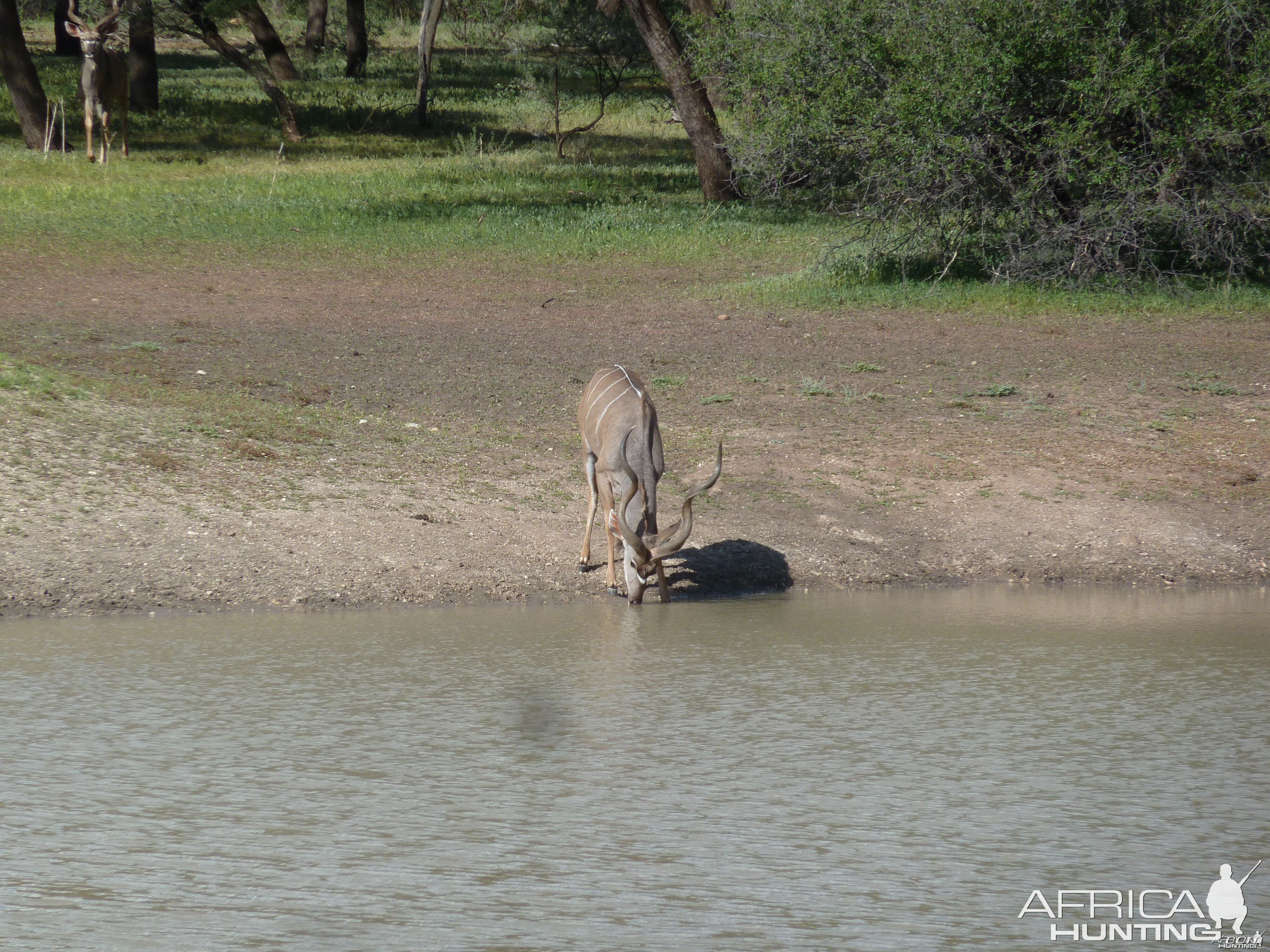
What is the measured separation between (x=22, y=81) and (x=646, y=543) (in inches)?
798

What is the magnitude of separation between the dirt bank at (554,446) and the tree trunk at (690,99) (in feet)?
26.1

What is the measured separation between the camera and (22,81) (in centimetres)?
2461

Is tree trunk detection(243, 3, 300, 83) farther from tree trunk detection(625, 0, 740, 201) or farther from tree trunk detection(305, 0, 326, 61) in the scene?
tree trunk detection(625, 0, 740, 201)

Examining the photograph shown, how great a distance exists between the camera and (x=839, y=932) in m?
4.19

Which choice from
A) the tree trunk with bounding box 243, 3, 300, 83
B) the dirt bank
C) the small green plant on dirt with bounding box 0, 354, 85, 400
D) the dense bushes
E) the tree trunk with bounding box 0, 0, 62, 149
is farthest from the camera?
the tree trunk with bounding box 243, 3, 300, 83

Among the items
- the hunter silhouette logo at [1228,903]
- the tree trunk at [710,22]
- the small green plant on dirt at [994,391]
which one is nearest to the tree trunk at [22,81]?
the tree trunk at [710,22]

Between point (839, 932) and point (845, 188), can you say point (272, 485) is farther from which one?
point (845, 188)

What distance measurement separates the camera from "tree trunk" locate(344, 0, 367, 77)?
40.0 meters

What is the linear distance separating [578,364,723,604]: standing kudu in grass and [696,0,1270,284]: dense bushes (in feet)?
28.4

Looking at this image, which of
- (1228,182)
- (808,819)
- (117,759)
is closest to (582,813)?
(808,819)

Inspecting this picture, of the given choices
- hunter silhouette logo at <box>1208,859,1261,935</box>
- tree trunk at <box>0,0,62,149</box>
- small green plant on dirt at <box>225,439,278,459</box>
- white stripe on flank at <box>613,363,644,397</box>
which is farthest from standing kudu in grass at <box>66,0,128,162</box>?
hunter silhouette logo at <box>1208,859,1261,935</box>

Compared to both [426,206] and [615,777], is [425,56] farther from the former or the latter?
[615,777]
